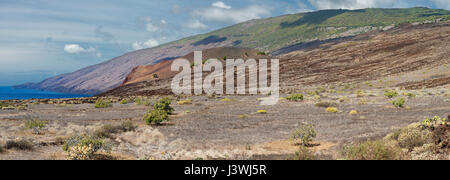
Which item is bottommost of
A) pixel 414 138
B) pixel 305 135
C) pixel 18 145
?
pixel 18 145

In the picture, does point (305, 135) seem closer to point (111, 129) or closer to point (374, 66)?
point (111, 129)

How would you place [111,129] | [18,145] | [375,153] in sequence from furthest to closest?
[111,129] < [18,145] < [375,153]

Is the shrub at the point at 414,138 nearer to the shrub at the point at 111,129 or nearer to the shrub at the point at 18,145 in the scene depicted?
the shrub at the point at 111,129

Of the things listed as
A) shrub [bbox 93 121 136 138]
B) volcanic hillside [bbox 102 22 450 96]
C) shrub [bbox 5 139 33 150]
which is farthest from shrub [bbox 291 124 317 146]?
volcanic hillside [bbox 102 22 450 96]

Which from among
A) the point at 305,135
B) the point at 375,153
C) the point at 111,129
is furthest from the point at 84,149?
the point at 375,153

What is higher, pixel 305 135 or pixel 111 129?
pixel 305 135

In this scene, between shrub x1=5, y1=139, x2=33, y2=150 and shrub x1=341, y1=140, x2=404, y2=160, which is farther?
shrub x1=5, y1=139, x2=33, y2=150

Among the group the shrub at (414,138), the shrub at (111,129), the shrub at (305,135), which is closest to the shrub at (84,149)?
the shrub at (111,129)

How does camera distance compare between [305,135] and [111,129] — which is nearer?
[305,135]

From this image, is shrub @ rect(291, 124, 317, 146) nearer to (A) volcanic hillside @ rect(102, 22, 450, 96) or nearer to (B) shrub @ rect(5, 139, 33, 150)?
(B) shrub @ rect(5, 139, 33, 150)

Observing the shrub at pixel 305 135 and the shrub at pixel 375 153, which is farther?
the shrub at pixel 305 135
